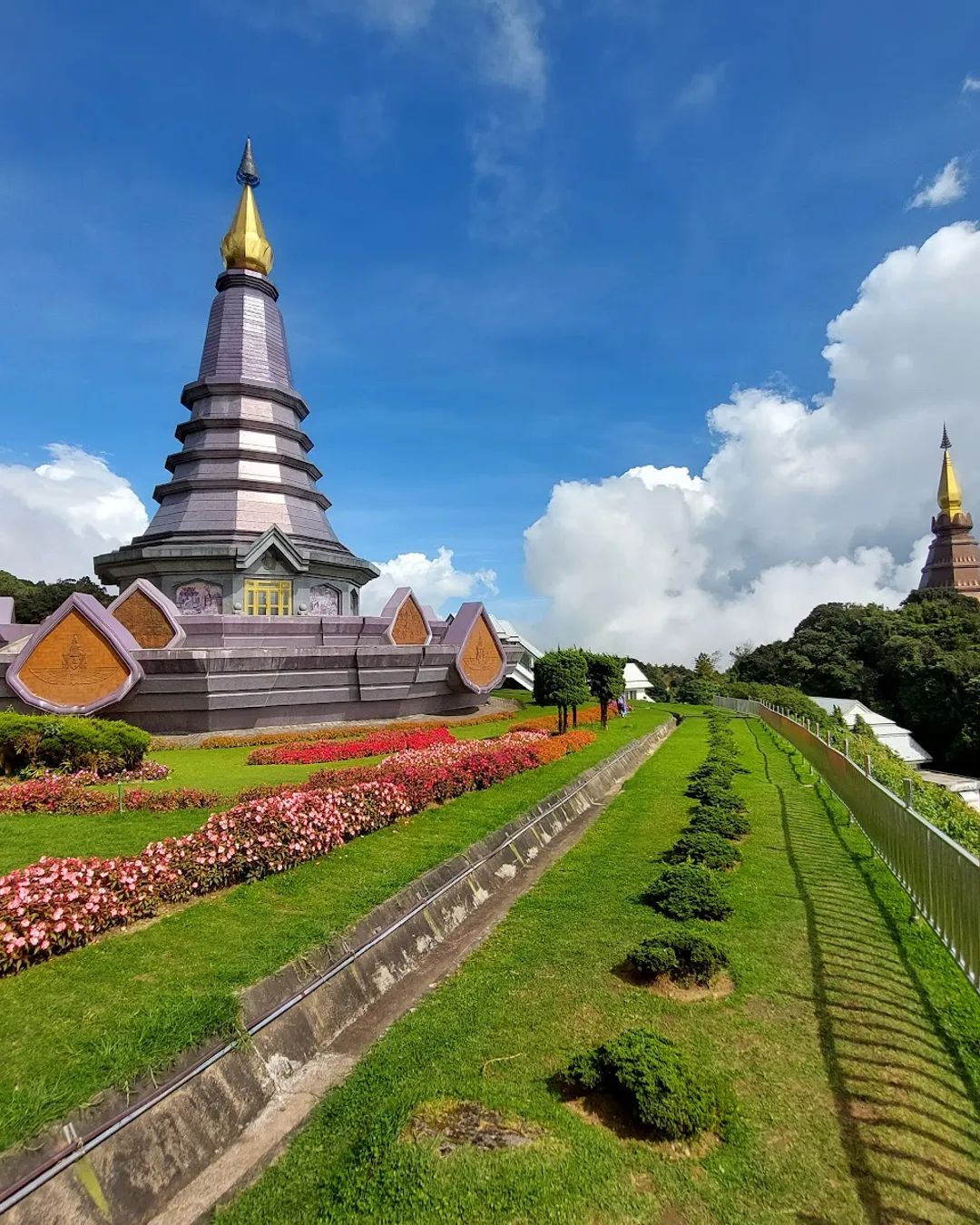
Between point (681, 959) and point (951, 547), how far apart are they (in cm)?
7844

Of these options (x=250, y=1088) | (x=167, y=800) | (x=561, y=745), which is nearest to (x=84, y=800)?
(x=167, y=800)

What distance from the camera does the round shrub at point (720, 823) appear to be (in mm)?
11141

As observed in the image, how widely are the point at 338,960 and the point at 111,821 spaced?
18.7ft

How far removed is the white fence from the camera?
5.72 metres

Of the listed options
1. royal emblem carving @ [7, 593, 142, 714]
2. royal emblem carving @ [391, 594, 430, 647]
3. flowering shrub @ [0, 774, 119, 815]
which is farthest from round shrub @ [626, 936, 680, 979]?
royal emblem carving @ [391, 594, 430, 647]

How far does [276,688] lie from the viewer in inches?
797

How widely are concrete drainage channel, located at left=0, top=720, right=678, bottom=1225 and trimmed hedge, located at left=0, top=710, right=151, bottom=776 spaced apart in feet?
27.7

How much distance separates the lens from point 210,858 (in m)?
7.77

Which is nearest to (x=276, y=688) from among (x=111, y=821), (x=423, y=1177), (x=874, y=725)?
(x=111, y=821)

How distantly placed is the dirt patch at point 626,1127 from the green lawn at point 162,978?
8.18ft

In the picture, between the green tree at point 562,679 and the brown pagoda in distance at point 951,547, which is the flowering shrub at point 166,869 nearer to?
the green tree at point 562,679

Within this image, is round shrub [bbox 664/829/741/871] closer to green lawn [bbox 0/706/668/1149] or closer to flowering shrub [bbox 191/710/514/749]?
green lawn [bbox 0/706/668/1149]

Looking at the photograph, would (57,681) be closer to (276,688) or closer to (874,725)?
(276,688)

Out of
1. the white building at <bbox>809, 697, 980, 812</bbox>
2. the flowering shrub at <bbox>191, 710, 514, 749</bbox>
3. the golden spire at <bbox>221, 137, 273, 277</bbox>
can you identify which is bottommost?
the white building at <bbox>809, 697, 980, 812</bbox>
